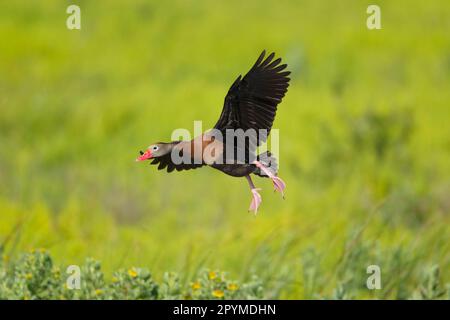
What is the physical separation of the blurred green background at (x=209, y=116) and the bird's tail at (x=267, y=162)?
3105mm

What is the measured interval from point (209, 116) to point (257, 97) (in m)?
6.36

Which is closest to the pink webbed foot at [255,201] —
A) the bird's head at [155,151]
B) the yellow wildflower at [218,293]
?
the bird's head at [155,151]

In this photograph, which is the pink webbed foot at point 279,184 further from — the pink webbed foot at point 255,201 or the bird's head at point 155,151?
the bird's head at point 155,151

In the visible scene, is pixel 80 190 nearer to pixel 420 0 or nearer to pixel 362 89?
pixel 362 89

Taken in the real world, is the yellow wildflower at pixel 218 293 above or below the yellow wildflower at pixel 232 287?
below

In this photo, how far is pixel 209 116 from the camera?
321 inches

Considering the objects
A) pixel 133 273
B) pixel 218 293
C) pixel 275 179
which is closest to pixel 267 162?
pixel 275 179

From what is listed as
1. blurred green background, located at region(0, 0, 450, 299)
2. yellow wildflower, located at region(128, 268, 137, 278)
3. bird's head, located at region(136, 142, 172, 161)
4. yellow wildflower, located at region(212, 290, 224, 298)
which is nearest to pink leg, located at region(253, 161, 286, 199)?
bird's head, located at region(136, 142, 172, 161)

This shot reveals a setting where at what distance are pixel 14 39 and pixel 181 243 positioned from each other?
4.41m

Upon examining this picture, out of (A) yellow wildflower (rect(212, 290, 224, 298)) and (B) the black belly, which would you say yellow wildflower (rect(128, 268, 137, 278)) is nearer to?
(A) yellow wildflower (rect(212, 290, 224, 298))

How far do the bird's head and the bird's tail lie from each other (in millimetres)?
160

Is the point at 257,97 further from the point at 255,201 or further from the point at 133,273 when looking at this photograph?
the point at 133,273

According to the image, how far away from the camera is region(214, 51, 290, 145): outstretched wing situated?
1772 mm

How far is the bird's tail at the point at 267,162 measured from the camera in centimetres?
173
